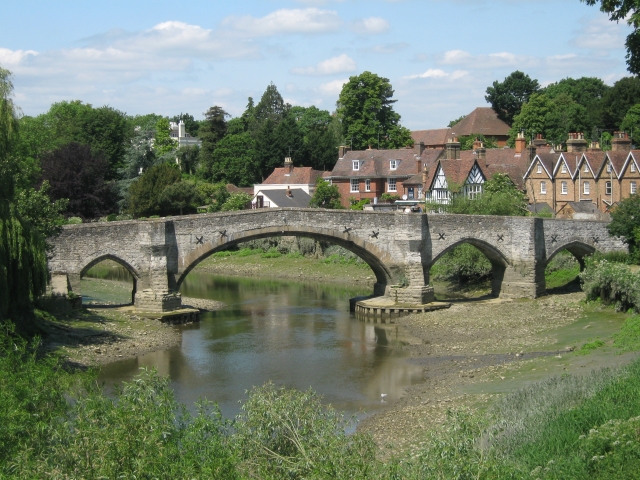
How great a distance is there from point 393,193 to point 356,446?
53034mm

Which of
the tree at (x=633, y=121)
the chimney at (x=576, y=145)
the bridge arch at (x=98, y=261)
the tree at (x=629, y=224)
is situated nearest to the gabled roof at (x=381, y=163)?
the chimney at (x=576, y=145)

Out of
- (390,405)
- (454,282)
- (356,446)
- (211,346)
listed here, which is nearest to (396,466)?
(356,446)

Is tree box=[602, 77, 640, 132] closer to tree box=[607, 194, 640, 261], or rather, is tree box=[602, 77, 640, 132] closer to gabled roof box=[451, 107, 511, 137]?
gabled roof box=[451, 107, 511, 137]

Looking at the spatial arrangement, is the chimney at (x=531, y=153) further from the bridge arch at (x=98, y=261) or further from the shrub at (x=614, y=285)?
the bridge arch at (x=98, y=261)

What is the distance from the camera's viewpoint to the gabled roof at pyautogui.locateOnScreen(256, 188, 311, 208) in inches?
2565

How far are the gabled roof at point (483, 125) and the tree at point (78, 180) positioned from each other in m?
38.4

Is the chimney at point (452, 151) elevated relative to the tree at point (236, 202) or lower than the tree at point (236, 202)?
elevated

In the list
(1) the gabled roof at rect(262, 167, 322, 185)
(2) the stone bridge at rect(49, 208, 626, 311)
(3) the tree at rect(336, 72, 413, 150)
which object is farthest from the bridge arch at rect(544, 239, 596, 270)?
(3) the tree at rect(336, 72, 413, 150)

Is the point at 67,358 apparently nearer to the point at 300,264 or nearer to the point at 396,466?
the point at 396,466

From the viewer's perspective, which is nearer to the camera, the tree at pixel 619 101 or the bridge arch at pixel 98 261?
the bridge arch at pixel 98 261

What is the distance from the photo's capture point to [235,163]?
Result: 81000mm

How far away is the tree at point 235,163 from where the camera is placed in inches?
3189

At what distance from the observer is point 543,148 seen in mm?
63781

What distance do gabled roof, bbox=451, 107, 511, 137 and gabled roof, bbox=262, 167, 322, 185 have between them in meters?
18.7
